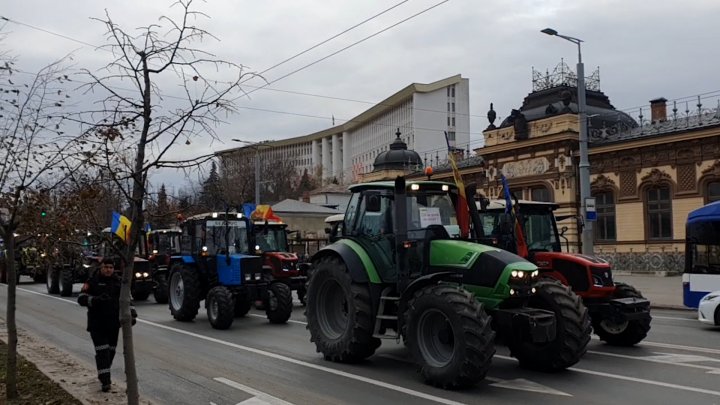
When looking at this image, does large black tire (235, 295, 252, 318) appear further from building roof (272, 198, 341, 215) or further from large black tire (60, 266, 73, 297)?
building roof (272, 198, 341, 215)

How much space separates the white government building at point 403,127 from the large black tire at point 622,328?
79.1 m

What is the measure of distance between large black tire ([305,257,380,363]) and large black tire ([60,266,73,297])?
16561 mm

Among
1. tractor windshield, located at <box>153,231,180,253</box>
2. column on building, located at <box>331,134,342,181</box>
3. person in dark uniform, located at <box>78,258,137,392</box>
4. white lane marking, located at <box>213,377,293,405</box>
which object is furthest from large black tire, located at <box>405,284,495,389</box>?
column on building, located at <box>331,134,342,181</box>

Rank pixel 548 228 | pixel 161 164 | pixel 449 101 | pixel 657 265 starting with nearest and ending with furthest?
pixel 161 164 → pixel 548 228 → pixel 657 265 → pixel 449 101

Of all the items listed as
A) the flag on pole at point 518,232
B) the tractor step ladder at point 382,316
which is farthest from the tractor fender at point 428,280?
the flag on pole at point 518,232

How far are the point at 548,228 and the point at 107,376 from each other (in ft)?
27.7

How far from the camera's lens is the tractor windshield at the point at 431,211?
941 cm

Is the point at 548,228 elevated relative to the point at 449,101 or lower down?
lower down

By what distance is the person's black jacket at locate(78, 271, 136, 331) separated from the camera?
8.28 meters

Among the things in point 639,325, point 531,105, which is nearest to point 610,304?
point 639,325

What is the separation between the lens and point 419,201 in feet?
31.5

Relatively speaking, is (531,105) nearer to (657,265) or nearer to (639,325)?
(657,265)

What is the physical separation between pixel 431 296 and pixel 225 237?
8828 millimetres

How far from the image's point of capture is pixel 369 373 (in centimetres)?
915
